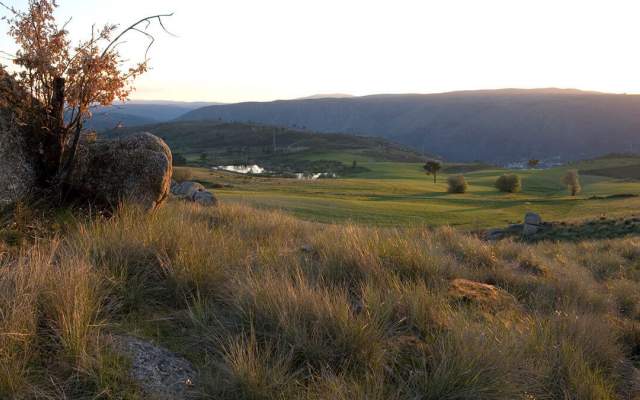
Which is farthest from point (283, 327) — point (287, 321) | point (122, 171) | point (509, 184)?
point (509, 184)

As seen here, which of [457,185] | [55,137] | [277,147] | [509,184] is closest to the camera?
[55,137]

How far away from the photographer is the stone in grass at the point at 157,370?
3.16 m

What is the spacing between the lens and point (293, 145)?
543ft

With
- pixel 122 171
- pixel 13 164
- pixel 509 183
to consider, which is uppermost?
pixel 13 164

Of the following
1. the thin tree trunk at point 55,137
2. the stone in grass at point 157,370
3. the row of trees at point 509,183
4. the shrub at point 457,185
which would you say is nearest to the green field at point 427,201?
the shrub at point 457,185

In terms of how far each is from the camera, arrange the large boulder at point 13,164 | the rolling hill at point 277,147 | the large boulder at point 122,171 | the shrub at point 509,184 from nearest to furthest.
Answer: the large boulder at point 13,164, the large boulder at point 122,171, the shrub at point 509,184, the rolling hill at point 277,147

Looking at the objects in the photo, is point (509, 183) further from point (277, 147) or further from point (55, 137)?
point (277, 147)

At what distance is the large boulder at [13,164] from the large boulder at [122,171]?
0.74 m

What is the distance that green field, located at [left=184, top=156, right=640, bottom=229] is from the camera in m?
34.2

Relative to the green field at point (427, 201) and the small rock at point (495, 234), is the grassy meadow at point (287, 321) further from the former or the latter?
the small rock at point (495, 234)

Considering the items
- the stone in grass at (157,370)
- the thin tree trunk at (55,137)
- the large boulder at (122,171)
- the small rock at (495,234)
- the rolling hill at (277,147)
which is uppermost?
the thin tree trunk at (55,137)

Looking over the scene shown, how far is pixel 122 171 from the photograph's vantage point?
26.9 ft

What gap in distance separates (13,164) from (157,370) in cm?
498

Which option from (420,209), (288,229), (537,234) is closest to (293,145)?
(420,209)
